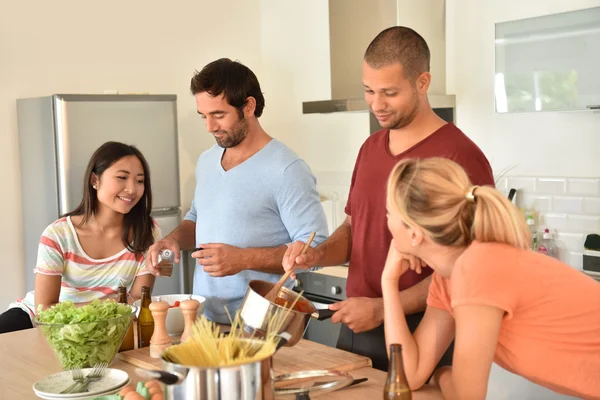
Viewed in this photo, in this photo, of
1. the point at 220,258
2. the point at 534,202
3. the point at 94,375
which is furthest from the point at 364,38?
the point at 94,375

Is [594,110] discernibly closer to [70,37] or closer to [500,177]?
[500,177]

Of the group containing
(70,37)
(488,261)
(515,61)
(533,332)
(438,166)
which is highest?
(70,37)

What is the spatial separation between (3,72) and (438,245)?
→ 298cm

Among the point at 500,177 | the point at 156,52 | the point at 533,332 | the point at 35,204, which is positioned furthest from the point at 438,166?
the point at 156,52

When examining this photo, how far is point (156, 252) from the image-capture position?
8.05 ft

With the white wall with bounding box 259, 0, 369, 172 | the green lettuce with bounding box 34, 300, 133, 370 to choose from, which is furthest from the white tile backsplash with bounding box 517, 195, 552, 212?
the green lettuce with bounding box 34, 300, 133, 370

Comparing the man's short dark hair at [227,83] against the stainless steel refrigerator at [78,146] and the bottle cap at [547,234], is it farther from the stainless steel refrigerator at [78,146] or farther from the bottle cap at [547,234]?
the bottle cap at [547,234]

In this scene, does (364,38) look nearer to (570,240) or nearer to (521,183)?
(521,183)

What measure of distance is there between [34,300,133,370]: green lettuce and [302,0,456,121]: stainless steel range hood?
2.18 metres

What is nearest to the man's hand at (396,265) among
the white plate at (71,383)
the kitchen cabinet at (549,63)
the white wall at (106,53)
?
the white plate at (71,383)

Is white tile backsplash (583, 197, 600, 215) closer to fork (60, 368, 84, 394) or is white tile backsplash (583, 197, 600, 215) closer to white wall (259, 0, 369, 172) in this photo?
white wall (259, 0, 369, 172)

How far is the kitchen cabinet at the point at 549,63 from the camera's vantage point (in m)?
3.08

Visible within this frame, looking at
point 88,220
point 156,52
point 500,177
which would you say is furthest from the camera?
point 156,52

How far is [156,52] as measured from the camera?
4520 millimetres
